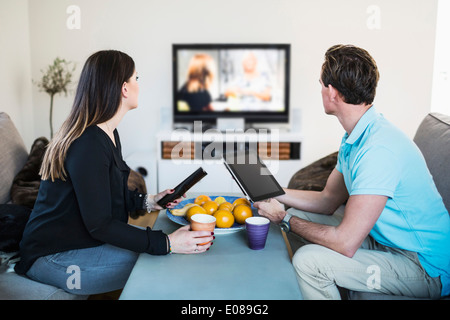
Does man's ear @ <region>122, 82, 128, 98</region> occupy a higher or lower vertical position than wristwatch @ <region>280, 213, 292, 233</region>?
higher

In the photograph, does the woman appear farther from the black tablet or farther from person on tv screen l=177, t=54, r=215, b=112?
person on tv screen l=177, t=54, r=215, b=112

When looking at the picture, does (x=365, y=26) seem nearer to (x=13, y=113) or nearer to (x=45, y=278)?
(x=13, y=113)

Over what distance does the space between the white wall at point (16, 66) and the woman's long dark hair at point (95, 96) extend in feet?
→ 8.72

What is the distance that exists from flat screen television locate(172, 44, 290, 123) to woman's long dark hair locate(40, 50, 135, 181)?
258cm

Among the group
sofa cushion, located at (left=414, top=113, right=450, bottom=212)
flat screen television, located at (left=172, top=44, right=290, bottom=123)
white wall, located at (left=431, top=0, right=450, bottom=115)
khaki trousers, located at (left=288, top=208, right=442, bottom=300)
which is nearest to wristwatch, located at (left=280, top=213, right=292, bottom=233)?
khaki trousers, located at (left=288, top=208, right=442, bottom=300)

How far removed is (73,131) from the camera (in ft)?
4.71

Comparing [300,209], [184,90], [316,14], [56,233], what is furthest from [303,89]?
[56,233]

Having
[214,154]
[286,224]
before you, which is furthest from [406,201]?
[214,154]

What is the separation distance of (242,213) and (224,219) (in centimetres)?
8

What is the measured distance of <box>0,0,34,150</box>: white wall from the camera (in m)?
3.78

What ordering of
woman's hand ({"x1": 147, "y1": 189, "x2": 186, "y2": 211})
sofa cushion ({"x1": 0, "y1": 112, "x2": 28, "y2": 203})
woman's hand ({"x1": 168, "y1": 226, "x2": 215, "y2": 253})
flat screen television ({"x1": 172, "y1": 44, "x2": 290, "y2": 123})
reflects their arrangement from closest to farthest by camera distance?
woman's hand ({"x1": 168, "y1": 226, "x2": 215, "y2": 253}) < woman's hand ({"x1": 147, "y1": 189, "x2": 186, "y2": 211}) < sofa cushion ({"x1": 0, "y1": 112, "x2": 28, "y2": 203}) < flat screen television ({"x1": 172, "y1": 44, "x2": 290, "y2": 123})

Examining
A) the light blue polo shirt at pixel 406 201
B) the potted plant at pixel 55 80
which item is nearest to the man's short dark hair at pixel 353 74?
the light blue polo shirt at pixel 406 201

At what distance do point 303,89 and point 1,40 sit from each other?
267 centimetres

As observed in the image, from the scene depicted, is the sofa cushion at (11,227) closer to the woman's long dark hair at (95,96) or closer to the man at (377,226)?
the woman's long dark hair at (95,96)
